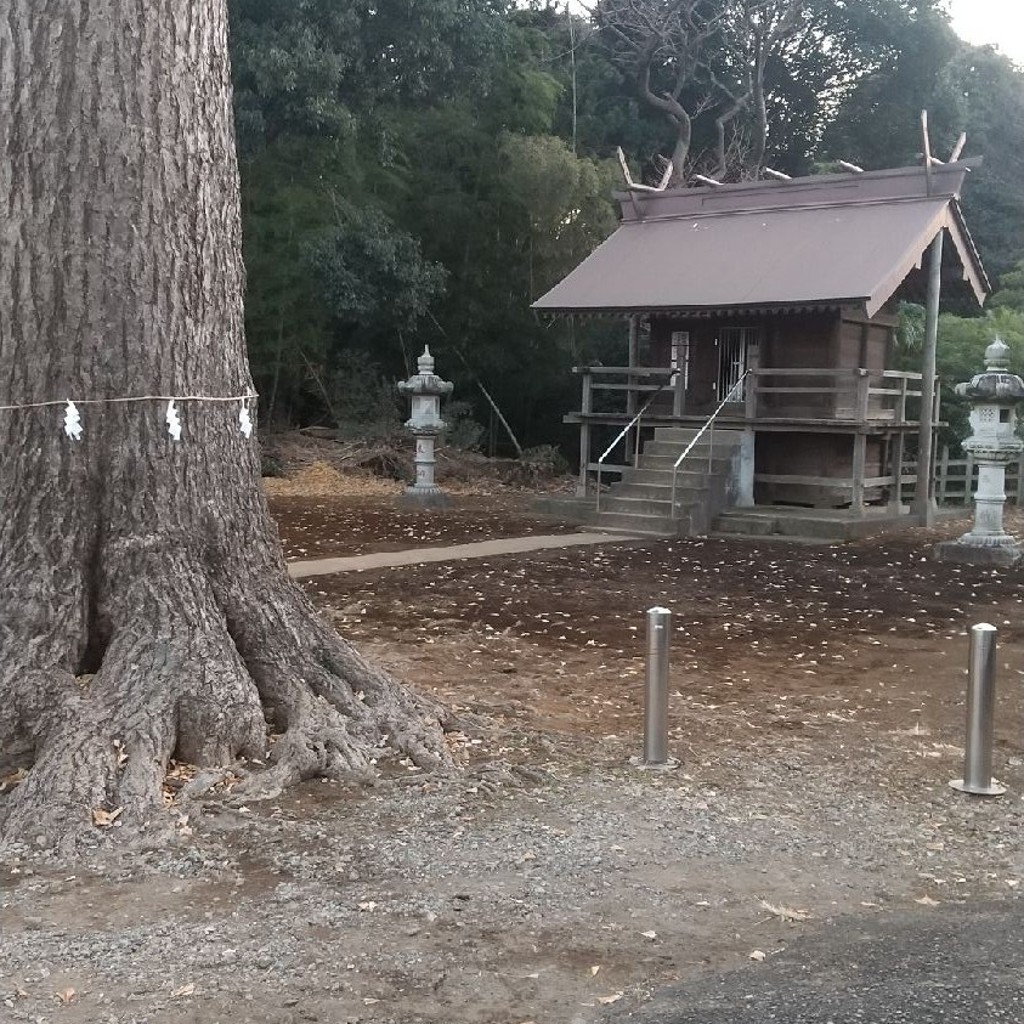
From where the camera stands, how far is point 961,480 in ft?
68.1

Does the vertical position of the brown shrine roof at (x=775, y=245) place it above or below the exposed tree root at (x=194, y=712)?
above

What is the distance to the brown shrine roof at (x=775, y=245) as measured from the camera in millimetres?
15797

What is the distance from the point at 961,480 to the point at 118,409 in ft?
60.5

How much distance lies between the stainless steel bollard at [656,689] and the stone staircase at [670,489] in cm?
970

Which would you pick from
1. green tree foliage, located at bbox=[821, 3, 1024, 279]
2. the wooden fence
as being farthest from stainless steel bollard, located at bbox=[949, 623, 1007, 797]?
green tree foliage, located at bbox=[821, 3, 1024, 279]

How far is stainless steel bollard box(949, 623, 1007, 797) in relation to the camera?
198 inches

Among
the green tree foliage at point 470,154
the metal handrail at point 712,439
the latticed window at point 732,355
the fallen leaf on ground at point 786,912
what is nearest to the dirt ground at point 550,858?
the fallen leaf on ground at point 786,912

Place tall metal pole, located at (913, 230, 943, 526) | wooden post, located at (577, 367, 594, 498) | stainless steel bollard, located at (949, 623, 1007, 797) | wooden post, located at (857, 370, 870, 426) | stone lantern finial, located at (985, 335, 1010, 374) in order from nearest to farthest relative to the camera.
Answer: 1. stainless steel bollard, located at (949, 623, 1007, 797)
2. stone lantern finial, located at (985, 335, 1010, 374)
3. wooden post, located at (857, 370, 870, 426)
4. tall metal pole, located at (913, 230, 943, 526)
5. wooden post, located at (577, 367, 594, 498)

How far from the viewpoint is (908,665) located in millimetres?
7695

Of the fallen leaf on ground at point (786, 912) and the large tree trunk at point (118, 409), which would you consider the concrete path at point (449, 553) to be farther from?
the fallen leaf on ground at point (786, 912)

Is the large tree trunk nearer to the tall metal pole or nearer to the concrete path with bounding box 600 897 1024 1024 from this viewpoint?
the concrete path with bounding box 600 897 1024 1024

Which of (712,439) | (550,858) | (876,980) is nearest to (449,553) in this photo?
(712,439)

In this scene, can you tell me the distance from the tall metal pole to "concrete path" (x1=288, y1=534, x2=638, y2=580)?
4.74 meters

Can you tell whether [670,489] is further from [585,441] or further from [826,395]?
[826,395]
